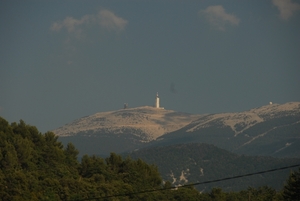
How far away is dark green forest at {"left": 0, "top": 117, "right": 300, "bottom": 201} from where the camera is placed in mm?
96938

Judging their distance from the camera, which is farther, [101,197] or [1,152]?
[1,152]

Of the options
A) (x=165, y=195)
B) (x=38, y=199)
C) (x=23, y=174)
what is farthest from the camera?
(x=165, y=195)

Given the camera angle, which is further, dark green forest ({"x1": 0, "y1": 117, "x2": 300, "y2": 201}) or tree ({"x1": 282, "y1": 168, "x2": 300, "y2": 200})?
dark green forest ({"x1": 0, "y1": 117, "x2": 300, "y2": 201})

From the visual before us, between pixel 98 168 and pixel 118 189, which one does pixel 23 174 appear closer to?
pixel 118 189

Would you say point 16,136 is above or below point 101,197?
above

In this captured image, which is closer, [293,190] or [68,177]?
[293,190]

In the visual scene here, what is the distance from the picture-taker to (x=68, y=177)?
11106 centimetres

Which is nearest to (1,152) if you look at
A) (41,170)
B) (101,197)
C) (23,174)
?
(41,170)

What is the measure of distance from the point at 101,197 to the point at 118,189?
10971 millimetres

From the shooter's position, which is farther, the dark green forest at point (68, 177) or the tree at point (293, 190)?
the dark green forest at point (68, 177)

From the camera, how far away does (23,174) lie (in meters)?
101

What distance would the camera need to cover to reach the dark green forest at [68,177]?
318 ft

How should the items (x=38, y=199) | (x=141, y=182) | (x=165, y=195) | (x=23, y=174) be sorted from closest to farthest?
(x=38, y=199)
(x=23, y=174)
(x=165, y=195)
(x=141, y=182)

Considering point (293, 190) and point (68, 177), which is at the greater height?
point (68, 177)
